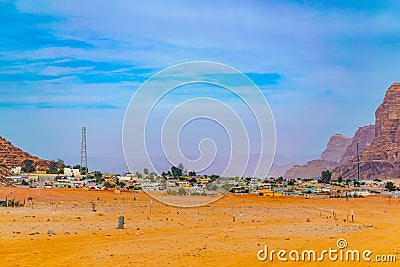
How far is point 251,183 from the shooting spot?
112 metres

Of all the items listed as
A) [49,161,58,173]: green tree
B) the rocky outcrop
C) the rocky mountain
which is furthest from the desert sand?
the rocky mountain

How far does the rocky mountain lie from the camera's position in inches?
6713

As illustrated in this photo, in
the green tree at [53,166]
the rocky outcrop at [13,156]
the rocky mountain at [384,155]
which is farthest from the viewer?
the rocky mountain at [384,155]

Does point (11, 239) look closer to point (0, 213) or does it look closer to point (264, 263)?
point (264, 263)

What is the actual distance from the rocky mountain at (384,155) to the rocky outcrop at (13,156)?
98077 millimetres

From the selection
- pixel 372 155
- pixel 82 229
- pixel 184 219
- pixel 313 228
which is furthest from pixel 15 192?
pixel 372 155

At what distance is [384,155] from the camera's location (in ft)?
583

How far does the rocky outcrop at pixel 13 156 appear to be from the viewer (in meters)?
140

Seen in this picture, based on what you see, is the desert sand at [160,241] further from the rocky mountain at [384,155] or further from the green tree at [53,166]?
the rocky mountain at [384,155]

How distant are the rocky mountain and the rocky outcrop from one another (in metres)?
98.1

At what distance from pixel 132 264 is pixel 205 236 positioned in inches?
306

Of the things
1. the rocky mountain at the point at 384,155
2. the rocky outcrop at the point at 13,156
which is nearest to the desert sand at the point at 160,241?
the rocky outcrop at the point at 13,156

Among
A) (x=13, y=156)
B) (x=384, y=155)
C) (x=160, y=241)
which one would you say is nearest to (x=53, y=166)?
(x=13, y=156)

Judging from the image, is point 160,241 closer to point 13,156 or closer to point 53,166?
point 13,156
